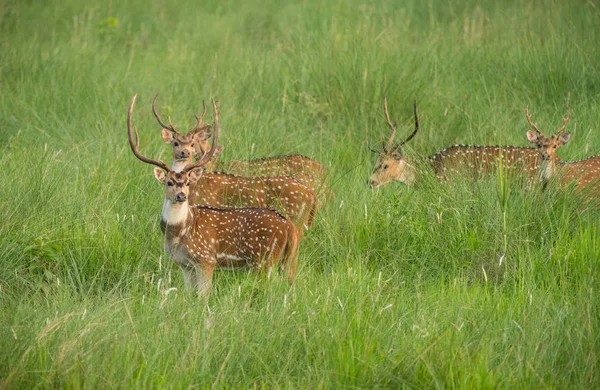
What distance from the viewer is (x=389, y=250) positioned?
6.73m

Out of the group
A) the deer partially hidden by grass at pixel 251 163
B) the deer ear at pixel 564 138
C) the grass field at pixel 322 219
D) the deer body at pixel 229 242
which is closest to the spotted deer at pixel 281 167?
the deer partially hidden by grass at pixel 251 163

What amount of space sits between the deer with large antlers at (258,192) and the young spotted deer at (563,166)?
70.7 inches

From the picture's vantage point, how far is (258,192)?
7559mm

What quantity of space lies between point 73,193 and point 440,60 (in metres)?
4.74

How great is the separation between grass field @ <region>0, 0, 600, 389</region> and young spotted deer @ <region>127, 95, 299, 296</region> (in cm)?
20

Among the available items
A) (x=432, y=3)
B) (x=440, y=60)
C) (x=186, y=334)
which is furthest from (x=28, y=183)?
(x=432, y=3)

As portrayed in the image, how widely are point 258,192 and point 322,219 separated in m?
0.68

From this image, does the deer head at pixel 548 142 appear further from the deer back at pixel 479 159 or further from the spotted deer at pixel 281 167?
the spotted deer at pixel 281 167

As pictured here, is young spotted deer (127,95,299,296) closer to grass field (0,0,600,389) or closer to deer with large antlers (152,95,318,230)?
grass field (0,0,600,389)

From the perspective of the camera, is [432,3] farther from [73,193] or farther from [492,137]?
[73,193]

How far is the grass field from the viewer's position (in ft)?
16.4

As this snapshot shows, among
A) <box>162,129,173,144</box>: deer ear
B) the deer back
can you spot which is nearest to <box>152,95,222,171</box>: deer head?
<box>162,129,173,144</box>: deer ear

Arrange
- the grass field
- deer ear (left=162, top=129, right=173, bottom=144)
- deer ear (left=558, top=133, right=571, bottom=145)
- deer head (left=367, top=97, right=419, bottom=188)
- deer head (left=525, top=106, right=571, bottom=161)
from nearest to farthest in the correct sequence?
the grass field → deer head (left=525, top=106, right=571, bottom=161) → deer ear (left=558, top=133, right=571, bottom=145) → deer ear (left=162, top=129, right=173, bottom=144) → deer head (left=367, top=97, right=419, bottom=188)

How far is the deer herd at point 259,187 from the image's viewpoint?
6500 mm
